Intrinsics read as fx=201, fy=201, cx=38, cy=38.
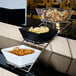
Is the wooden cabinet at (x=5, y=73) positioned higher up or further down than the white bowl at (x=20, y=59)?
further down

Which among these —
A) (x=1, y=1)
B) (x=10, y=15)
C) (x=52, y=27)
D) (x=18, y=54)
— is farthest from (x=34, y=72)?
(x=1, y=1)

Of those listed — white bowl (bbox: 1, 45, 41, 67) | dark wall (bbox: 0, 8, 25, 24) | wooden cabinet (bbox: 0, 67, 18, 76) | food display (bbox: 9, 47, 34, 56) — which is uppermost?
dark wall (bbox: 0, 8, 25, 24)

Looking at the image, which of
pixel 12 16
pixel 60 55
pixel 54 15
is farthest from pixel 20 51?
pixel 12 16

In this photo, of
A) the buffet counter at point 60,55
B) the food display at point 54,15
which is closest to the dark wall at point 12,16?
the buffet counter at point 60,55

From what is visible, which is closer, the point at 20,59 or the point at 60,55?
the point at 20,59

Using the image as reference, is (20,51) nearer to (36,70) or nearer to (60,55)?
(36,70)

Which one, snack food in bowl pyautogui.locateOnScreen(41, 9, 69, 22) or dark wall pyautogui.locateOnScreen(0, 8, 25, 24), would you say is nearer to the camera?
snack food in bowl pyautogui.locateOnScreen(41, 9, 69, 22)

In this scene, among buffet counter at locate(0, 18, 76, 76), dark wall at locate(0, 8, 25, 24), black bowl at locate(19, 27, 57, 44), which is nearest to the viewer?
black bowl at locate(19, 27, 57, 44)

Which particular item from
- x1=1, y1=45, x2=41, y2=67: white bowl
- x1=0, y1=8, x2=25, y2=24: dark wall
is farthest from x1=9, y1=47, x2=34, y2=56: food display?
x1=0, y1=8, x2=25, y2=24: dark wall

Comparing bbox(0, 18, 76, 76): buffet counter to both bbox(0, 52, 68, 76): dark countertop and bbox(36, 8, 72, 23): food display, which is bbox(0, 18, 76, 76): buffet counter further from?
bbox(36, 8, 72, 23): food display

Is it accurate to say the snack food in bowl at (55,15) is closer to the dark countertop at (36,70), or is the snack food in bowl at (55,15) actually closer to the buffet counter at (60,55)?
the buffet counter at (60,55)

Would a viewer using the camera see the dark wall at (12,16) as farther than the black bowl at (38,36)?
Yes

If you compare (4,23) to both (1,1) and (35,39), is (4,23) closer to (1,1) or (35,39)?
(1,1)

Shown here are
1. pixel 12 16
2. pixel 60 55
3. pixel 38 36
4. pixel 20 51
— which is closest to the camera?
pixel 38 36
